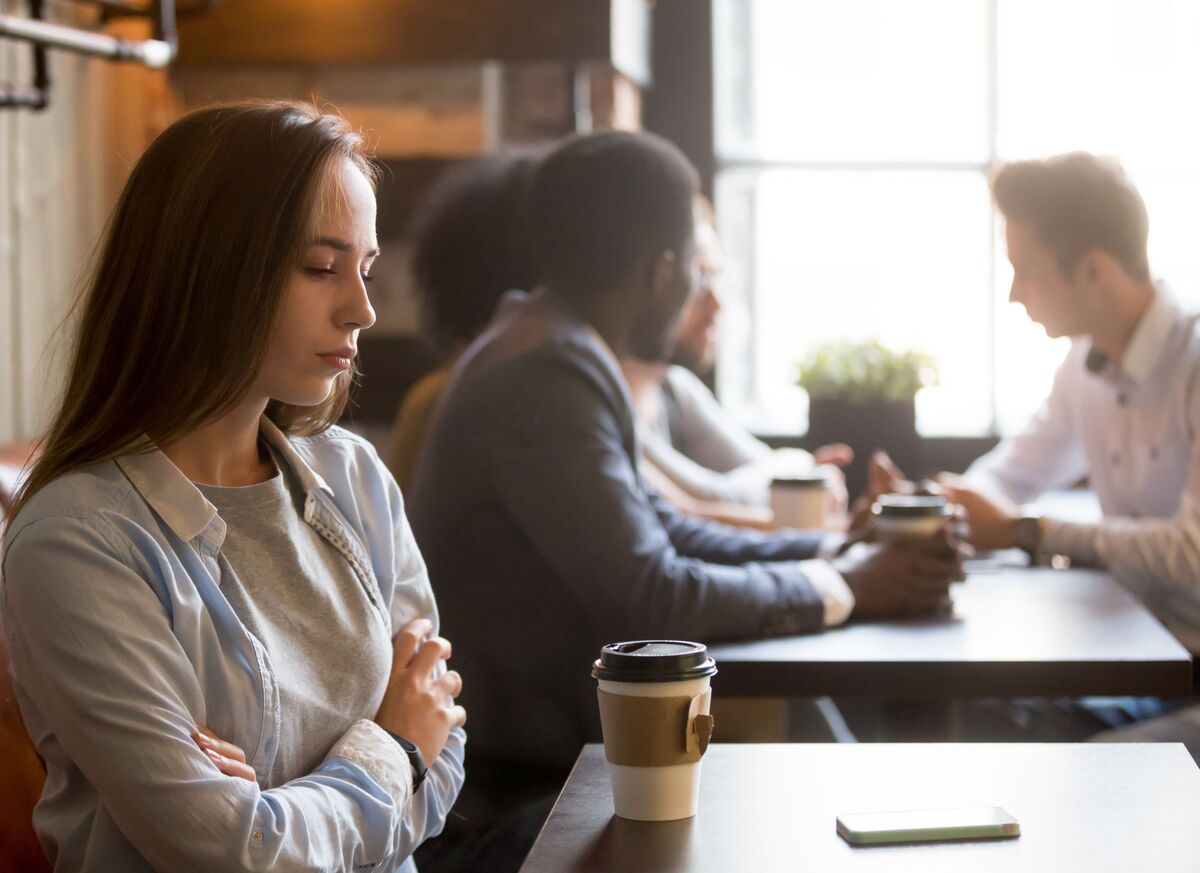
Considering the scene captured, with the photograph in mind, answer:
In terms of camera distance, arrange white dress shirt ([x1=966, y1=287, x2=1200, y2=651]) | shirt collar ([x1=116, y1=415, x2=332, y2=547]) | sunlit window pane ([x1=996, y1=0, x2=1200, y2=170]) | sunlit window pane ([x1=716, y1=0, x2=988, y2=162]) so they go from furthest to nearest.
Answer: sunlit window pane ([x1=716, y1=0, x2=988, y2=162]), sunlit window pane ([x1=996, y1=0, x2=1200, y2=170]), white dress shirt ([x1=966, y1=287, x2=1200, y2=651]), shirt collar ([x1=116, y1=415, x2=332, y2=547])

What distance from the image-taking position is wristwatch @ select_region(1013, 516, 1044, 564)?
2443 millimetres

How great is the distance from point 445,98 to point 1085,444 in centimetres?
172

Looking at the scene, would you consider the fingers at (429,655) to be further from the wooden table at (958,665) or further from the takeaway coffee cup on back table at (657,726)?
the wooden table at (958,665)

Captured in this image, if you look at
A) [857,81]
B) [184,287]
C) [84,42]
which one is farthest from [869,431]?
[184,287]

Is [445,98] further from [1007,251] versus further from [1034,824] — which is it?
[1034,824]

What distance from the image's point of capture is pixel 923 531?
196 centimetres

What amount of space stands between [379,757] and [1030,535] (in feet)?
5.18

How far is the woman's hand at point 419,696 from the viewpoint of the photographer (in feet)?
4.17

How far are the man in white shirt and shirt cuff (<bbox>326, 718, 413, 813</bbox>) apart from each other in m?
1.53

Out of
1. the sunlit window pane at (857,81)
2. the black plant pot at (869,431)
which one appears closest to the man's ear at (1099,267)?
the black plant pot at (869,431)

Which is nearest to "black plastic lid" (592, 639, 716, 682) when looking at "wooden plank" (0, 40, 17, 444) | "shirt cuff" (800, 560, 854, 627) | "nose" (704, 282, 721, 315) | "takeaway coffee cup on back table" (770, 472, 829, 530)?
"shirt cuff" (800, 560, 854, 627)

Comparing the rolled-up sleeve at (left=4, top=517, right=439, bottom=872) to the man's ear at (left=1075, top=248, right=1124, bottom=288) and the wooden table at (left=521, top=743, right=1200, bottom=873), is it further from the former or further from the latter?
the man's ear at (left=1075, top=248, right=1124, bottom=288)

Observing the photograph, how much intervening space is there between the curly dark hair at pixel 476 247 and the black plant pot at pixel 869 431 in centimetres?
78

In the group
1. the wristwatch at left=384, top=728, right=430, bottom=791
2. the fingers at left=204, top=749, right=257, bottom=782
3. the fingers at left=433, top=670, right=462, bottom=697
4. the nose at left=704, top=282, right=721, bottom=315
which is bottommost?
the wristwatch at left=384, top=728, right=430, bottom=791
